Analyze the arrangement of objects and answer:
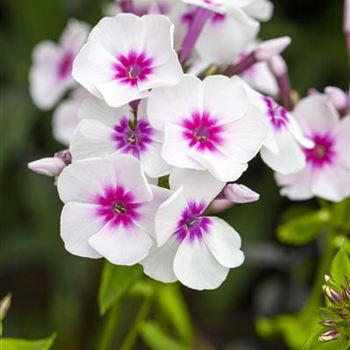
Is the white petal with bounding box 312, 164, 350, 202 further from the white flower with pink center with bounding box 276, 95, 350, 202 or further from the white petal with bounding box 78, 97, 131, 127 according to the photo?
the white petal with bounding box 78, 97, 131, 127

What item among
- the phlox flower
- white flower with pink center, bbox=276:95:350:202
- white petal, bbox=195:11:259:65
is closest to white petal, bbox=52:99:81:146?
the phlox flower

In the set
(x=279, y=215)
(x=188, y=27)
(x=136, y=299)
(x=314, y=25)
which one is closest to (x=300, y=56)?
(x=314, y=25)

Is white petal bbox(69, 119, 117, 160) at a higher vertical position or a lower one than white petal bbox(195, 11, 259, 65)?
higher

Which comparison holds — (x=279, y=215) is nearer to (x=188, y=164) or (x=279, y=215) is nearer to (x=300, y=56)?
(x=300, y=56)

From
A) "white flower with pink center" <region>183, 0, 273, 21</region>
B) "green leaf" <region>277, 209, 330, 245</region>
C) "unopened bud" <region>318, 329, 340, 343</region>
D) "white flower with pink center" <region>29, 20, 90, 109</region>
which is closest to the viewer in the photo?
"unopened bud" <region>318, 329, 340, 343</region>

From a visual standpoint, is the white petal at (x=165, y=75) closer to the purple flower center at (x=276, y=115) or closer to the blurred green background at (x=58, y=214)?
the purple flower center at (x=276, y=115)

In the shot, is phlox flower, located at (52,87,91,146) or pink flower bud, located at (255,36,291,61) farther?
phlox flower, located at (52,87,91,146)

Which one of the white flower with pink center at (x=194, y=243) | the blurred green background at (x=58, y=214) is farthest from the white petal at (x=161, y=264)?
the blurred green background at (x=58, y=214)
